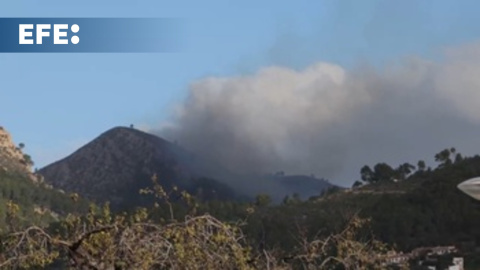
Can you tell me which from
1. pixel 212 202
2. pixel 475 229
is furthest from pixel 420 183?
pixel 212 202

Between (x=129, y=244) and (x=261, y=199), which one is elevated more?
(x=261, y=199)

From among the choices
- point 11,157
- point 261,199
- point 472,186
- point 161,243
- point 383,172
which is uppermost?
point 11,157

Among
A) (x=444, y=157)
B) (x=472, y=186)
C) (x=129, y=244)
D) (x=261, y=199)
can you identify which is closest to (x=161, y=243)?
(x=129, y=244)

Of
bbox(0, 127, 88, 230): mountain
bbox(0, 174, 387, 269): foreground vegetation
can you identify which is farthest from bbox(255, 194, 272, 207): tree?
bbox(0, 127, 88, 230): mountain

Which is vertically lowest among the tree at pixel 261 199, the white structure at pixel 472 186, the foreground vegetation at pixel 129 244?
the foreground vegetation at pixel 129 244

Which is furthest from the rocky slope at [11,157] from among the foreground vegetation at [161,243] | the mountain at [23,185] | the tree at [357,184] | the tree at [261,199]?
the foreground vegetation at [161,243]

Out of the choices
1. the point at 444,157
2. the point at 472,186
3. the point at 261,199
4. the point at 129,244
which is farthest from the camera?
the point at 444,157

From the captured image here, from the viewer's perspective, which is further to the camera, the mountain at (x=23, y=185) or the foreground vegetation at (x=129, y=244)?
the mountain at (x=23, y=185)

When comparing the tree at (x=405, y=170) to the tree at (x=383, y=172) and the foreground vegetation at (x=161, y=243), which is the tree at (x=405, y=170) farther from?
the foreground vegetation at (x=161, y=243)

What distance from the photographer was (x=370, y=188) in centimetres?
13975

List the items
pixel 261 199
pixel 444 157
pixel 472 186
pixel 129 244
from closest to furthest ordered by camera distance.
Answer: pixel 129 244 → pixel 472 186 → pixel 261 199 → pixel 444 157

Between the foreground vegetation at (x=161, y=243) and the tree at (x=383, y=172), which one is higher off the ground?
the tree at (x=383, y=172)

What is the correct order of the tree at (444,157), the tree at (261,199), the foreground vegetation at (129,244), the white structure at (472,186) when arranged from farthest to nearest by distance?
the tree at (444,157)
the tree at (261,199)
the white structure at (472,186)
the foreground vegetation at (129,244)

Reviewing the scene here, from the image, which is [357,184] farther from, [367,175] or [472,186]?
[472,186]
